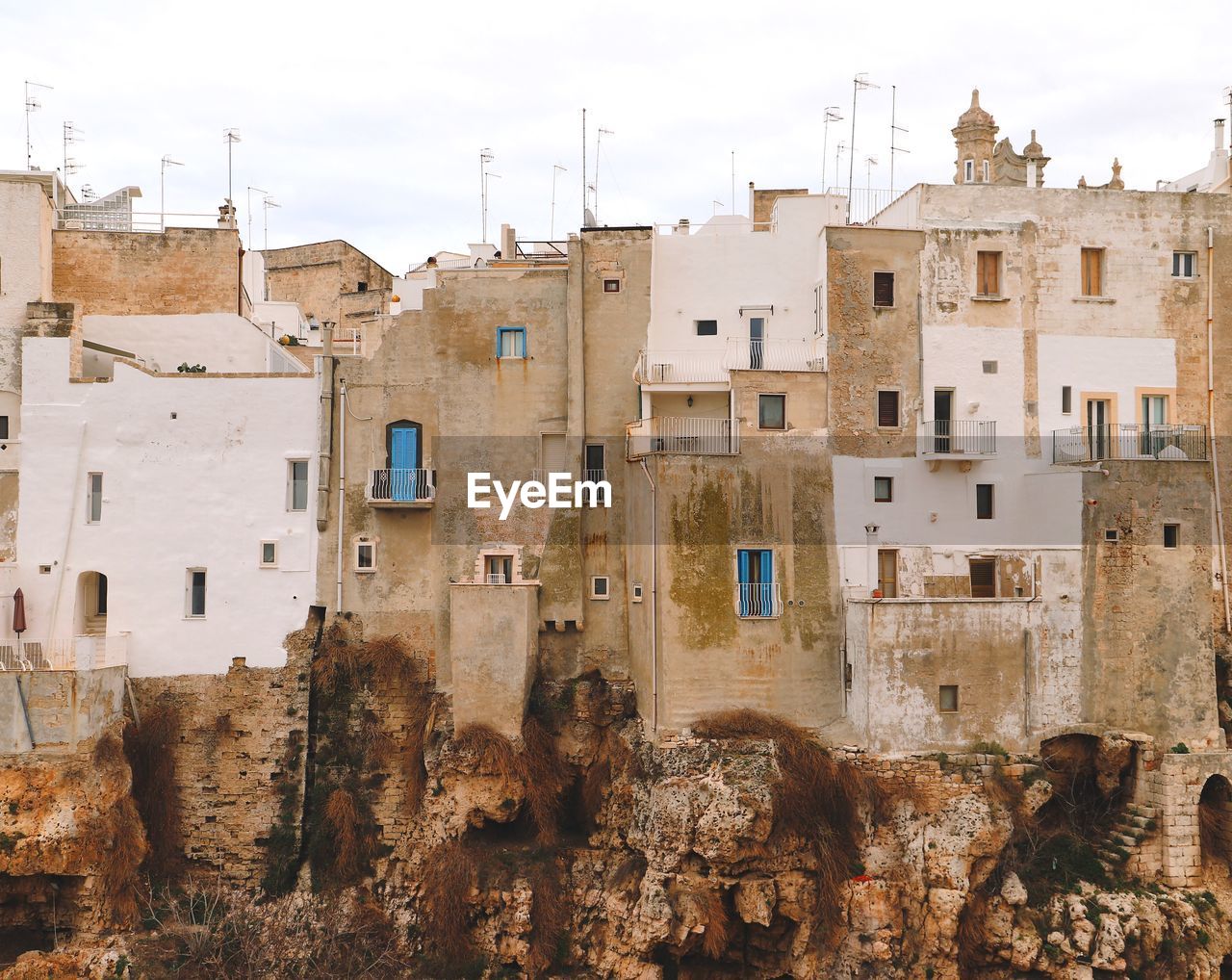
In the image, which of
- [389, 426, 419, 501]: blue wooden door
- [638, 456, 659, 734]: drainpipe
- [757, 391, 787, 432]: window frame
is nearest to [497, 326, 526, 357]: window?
[389, 426, 419, 501]: blue wooden door

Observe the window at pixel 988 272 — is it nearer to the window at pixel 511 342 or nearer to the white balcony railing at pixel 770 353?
the white balcony railing at pixel 770 353

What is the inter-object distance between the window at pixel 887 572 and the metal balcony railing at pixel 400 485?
425 inches

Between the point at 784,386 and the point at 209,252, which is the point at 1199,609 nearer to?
the point at 784,386

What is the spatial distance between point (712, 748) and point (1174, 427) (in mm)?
13888

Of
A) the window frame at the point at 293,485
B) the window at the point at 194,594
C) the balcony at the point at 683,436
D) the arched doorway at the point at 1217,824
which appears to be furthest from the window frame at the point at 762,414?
the window at the point at 194,594

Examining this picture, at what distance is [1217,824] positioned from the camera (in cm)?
3325

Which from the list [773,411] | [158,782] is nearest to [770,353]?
[773,411]

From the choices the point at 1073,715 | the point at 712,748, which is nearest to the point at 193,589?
the point at 712,748

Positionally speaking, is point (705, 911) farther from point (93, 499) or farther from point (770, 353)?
point (93, 499)

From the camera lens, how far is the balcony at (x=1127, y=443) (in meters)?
34.5

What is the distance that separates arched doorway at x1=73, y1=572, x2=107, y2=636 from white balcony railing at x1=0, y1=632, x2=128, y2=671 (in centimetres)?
66

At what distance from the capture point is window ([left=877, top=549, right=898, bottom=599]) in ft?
110

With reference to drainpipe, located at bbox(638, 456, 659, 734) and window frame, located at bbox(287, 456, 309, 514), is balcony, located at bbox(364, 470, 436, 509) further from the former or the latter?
drainpipe, located at bbox(638, 456, 659, 734)

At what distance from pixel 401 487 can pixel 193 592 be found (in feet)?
18.6
